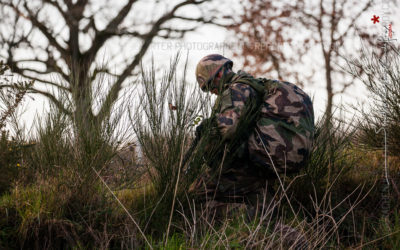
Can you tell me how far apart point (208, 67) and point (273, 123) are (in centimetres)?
76

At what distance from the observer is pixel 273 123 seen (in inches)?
118

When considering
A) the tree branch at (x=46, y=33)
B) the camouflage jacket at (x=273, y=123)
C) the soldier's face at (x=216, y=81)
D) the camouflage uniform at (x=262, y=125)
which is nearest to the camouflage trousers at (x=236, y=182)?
the camouflage uniform at (x=262, y=125)

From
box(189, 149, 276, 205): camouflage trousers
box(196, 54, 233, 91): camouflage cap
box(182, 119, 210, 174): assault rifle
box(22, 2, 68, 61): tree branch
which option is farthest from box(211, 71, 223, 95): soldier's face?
box(22, 2, 68, 61): tree branch

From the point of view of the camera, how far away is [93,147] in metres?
2.82

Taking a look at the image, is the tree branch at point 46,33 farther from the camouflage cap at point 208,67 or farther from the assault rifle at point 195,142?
the assault rifle at point 195,142

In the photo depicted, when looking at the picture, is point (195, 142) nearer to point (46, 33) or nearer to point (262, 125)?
point (262, 125)

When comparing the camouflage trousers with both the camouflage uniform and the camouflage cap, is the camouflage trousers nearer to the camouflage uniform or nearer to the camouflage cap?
the camouflage uniform

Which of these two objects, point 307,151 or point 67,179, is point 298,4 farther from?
point 67,179

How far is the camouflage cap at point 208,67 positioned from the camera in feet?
10.4

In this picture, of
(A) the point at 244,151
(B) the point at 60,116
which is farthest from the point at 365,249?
(B) the point at 60,116

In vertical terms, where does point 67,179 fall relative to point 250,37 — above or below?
below

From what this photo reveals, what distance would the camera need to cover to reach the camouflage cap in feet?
10.4

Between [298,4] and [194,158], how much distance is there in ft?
32.4

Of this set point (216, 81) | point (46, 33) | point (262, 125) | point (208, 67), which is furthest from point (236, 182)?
point (46, 33)
